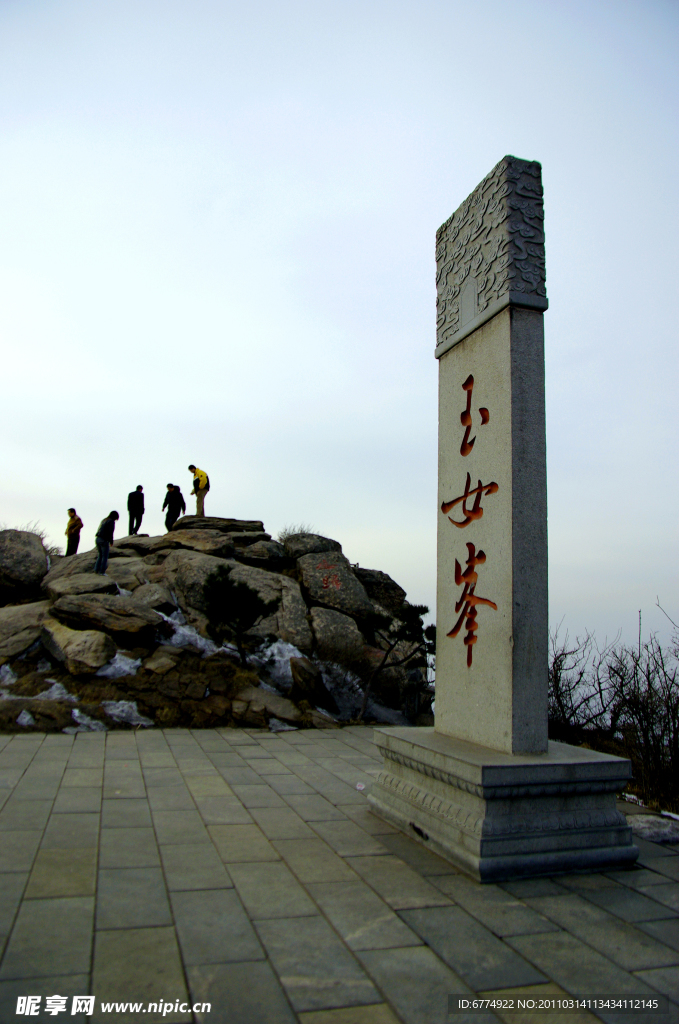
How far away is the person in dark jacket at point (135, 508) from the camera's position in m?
15.2

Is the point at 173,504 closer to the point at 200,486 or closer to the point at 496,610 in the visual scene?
the point at 200,486

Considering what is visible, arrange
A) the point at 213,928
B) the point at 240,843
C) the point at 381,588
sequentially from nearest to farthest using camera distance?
1. the point at 213,928
2. the point at 240,843
3. the point at 381,588

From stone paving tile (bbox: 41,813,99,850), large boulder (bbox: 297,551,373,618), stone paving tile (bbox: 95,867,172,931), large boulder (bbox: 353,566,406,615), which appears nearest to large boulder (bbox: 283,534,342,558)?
large boulder (bbox: 297,551,373,618)

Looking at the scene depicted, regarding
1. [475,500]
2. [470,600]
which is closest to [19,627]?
[470,600]

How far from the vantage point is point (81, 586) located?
10.2m

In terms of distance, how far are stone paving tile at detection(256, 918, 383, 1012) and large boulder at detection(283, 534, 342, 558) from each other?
9.85 meters

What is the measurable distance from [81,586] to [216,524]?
448cm

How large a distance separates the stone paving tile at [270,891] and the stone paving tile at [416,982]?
0.49 m

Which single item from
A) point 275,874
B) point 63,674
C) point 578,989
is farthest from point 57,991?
point 63,674

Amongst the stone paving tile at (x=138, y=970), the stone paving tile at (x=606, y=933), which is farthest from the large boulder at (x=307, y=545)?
the stone paving tile at (x=138, y=970)

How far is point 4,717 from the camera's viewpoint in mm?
7176

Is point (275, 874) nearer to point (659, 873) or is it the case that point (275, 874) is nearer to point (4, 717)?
point (659, 873)

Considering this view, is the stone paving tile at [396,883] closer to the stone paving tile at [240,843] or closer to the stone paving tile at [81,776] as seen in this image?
the stone paving tile at [240,843]

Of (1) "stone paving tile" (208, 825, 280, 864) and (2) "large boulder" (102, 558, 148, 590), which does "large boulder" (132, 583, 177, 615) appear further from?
(1) "stone paving tile" (208, 825, 280, 864)
